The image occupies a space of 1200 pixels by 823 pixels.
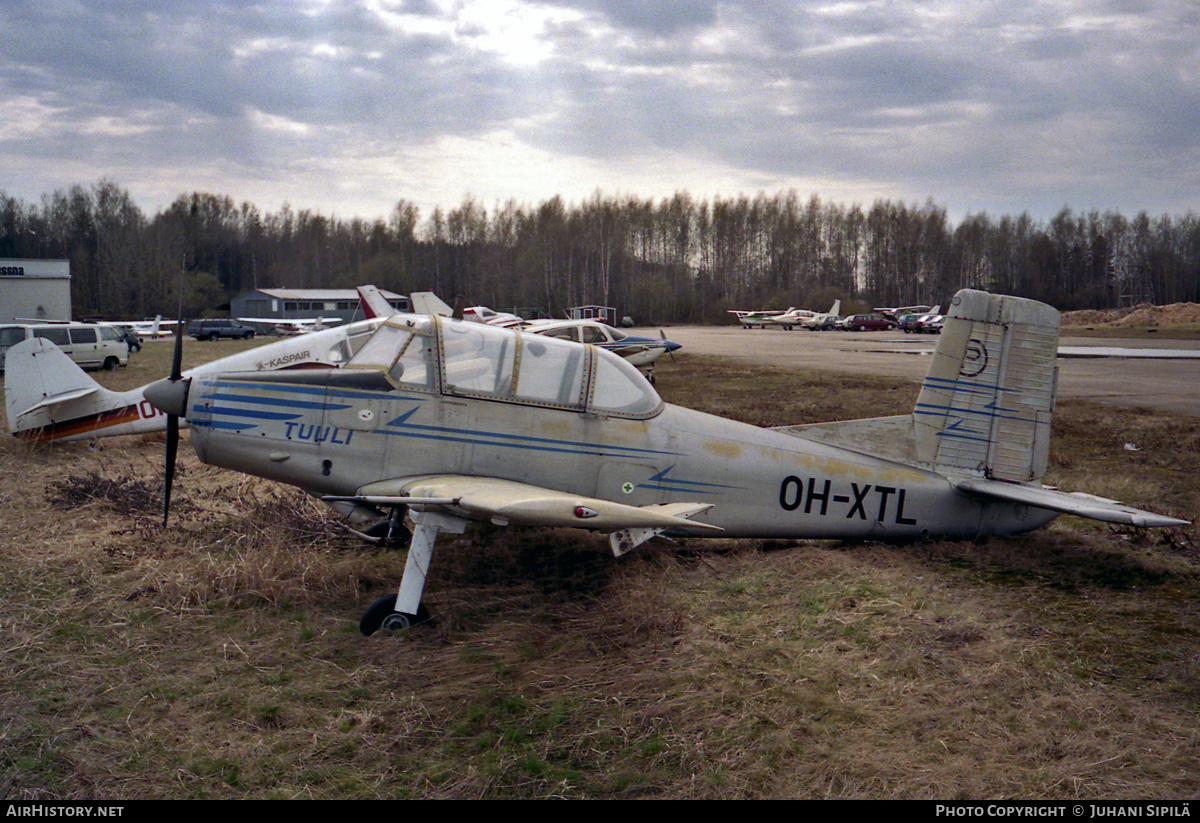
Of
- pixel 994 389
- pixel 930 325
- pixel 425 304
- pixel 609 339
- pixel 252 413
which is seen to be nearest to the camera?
pixel 252 413

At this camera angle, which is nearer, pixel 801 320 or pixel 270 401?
pixel 270 401

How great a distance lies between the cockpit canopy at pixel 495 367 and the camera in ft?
20.1

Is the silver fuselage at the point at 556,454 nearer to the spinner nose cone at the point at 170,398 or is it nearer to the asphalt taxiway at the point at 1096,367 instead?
the spinner nose cone at the point at 170,398

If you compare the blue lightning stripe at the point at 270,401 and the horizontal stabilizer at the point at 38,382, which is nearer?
the blue lightning stripe at the point at 270,401

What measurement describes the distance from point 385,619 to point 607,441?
2.17 m

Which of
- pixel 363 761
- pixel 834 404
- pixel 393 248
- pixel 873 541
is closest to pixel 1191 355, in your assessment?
pixel 834 404

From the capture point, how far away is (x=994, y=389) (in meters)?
6.90

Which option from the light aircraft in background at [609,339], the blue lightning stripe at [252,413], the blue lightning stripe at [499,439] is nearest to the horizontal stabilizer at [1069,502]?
the blue lightning stripe at [499,439]

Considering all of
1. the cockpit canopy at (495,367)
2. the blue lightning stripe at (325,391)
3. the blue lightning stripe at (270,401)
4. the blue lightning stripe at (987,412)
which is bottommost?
the blue lightning stripe at (270,401)

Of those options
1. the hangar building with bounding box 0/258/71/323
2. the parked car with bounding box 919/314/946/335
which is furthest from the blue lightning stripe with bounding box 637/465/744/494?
the hangar building with bounding box 0/258/71/323

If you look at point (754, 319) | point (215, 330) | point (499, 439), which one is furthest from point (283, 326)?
point (499, 439)

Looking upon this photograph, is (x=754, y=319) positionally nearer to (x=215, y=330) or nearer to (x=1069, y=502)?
(x=215, y=330)

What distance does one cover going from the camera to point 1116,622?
5.42m

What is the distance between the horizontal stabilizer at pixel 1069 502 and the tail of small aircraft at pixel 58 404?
1085 centimetres
